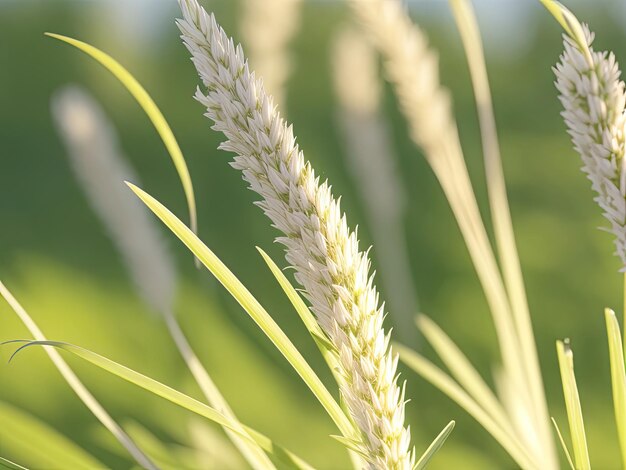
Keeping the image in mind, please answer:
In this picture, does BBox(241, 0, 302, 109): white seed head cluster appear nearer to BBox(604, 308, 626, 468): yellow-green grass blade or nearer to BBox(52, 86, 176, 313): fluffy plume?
BBox(52, 86, 176, 313): fluffy plume

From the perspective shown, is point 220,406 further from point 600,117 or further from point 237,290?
point 600,117

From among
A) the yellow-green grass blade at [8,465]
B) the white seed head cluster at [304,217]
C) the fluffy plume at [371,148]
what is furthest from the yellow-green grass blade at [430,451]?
the fluffy plume at [371,148]

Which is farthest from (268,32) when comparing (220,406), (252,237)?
(252,237)

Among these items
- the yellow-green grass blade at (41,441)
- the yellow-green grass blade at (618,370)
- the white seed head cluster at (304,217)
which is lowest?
the yellow-green grass blade at (41,441)

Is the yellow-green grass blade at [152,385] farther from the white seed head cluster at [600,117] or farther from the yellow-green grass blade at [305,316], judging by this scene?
the white seed head cluster at [600,117]

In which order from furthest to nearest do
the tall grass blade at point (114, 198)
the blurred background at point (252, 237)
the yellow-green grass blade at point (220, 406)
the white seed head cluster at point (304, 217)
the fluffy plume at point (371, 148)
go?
the blurred background at point (252, 237) < the fluffy plume at point (371, 148) < the tall grass blade at point (114, 198) < the yellow-green grass blade at point (220, 406) < the white seed head cluster at point (304, 217)

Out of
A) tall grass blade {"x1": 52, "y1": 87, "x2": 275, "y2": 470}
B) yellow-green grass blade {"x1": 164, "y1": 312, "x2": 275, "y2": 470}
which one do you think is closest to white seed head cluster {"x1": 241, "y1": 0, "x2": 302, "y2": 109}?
tall grass blade {"x1": 52, "y1": 87, "x2": 275, "y2": 470}
